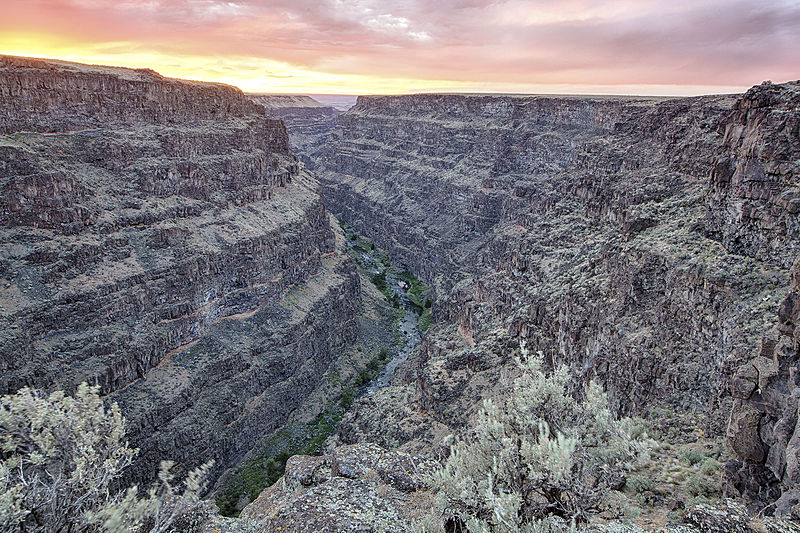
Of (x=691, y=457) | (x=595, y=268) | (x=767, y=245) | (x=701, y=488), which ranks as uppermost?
(x=767, y=245)

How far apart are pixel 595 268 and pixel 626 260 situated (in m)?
5.50

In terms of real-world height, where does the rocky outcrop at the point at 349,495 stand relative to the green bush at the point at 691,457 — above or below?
below

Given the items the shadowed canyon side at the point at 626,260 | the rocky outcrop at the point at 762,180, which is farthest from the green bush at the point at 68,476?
the rocky outcrop at the point at 762,180

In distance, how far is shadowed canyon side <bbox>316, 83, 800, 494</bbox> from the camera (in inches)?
944

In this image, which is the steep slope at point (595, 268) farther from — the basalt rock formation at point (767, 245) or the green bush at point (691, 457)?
the green bush at point (691, 457)

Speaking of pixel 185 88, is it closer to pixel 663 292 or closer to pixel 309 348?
pixel 309 348

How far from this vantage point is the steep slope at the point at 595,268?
80.6 ft

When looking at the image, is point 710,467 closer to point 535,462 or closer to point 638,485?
point 638,485

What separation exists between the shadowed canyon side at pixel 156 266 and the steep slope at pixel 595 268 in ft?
42.2

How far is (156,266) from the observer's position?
4788cm

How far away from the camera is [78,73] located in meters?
51.3

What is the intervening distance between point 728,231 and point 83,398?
29.9 meters

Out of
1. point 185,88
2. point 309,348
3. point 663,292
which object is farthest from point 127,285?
point 663,292

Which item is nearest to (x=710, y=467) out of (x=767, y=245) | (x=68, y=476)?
(x=767, y=245)
